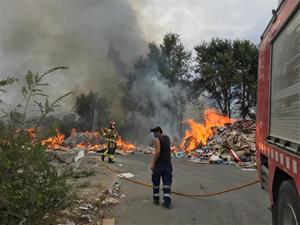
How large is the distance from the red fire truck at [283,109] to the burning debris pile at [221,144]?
12.3 m

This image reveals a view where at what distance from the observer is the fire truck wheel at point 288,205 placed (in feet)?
10.6

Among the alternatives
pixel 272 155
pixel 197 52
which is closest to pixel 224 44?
pixel 197 52

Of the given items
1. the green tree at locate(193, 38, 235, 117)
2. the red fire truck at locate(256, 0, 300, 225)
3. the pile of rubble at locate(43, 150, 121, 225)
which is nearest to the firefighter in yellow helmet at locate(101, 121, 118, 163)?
the pile of rubble at locate(43, 150, 121, 225)

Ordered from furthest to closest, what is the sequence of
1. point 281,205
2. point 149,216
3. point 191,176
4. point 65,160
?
1. point 65,160
2. point 191,176
3. point 149,216
4. point 281,205

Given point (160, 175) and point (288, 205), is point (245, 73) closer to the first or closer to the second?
point (160, 175)

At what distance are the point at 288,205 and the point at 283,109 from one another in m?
0.87

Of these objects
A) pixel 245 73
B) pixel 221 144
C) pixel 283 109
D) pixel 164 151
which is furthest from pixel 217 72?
pixel 283 109

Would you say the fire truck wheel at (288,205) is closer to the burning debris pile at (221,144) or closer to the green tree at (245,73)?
the burning debris pile at (221,144)

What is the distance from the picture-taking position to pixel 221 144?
20047mm

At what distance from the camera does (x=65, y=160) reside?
47.0 ft

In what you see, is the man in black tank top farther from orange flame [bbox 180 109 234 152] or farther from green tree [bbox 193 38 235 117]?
green tree [bbox 193 38 235 117]

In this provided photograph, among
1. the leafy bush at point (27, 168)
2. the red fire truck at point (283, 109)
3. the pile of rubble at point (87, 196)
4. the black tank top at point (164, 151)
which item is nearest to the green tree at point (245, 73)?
the pile of rubble at point (87, 196)

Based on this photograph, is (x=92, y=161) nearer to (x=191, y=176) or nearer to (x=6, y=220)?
(x=191, y=176)

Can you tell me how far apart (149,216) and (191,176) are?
5.39 metres
